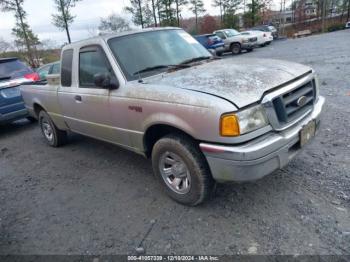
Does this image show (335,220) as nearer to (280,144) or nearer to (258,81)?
(280,144)

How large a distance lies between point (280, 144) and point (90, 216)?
7.04ft

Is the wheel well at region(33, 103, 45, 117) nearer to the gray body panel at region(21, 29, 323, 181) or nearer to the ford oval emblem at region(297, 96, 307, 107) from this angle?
the gray body panel at region(21, 29, 323, 181)

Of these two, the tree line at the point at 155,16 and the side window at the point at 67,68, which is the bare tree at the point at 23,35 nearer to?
the tree line at the point at 155,16

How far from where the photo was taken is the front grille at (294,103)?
246 cm

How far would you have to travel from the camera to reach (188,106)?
246 cm

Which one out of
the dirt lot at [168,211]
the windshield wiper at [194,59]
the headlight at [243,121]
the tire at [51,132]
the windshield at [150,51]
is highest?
the windshield at [150,51]

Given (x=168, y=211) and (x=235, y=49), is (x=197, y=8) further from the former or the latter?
(x=168, y=211)

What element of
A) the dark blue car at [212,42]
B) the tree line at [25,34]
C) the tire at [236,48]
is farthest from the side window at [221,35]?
the tree line at [25,34]

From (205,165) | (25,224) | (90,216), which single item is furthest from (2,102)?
(205,165)

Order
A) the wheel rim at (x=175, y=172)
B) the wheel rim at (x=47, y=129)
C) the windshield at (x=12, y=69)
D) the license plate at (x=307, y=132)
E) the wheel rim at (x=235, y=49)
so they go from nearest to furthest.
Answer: the license plate at (x=307, y=132) → the wheel rim at (x=175, y=172) → the wheel rim at (x=47, y=129) → the windshield at (x=12, y=69) → the wheel rim at (x=235, y=49)

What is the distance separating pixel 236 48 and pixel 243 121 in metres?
18.9

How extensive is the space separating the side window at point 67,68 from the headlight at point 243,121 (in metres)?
2.76

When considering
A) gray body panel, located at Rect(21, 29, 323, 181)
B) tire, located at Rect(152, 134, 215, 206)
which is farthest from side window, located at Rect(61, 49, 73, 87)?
tire, located at Rect(152, 134, 215, 206)

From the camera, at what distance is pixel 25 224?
3076mm
